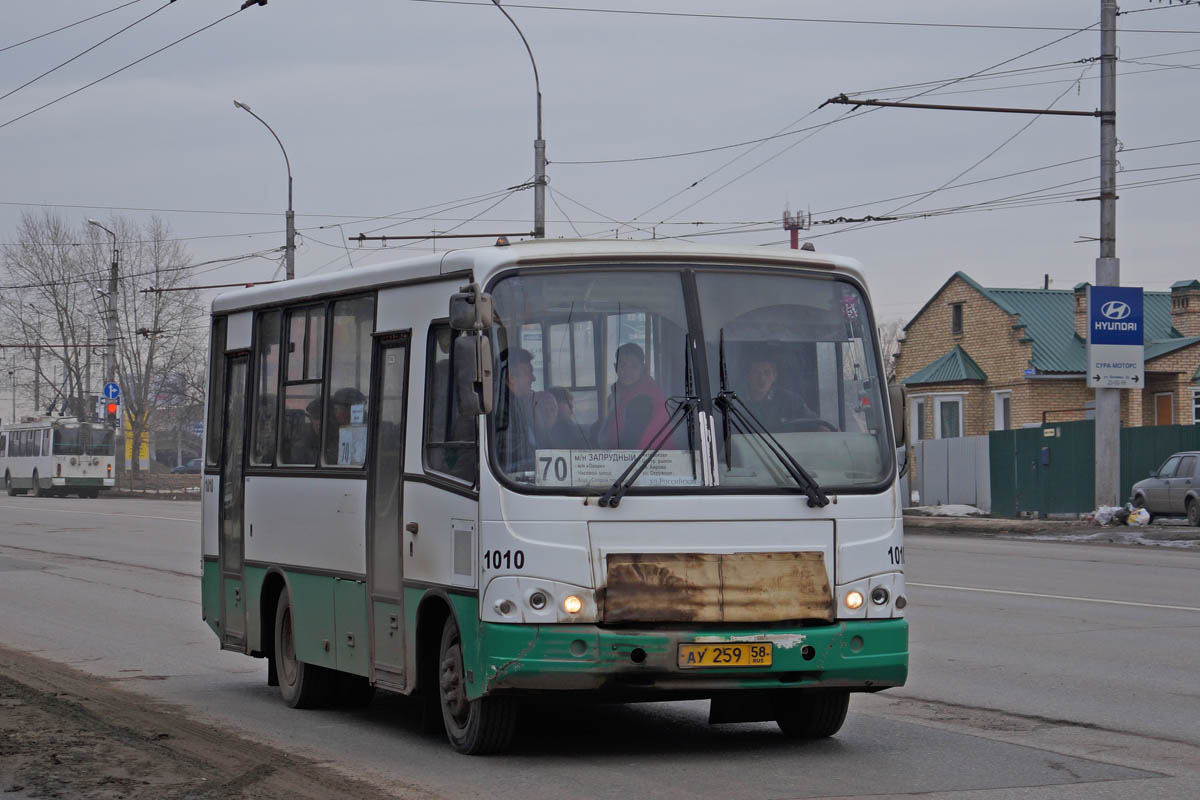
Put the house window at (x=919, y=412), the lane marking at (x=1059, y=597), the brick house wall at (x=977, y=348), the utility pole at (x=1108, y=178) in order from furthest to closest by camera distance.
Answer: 1. the house window at (x=919, y=412)
2. the brick house wall at (x=977, y=348)
3. the utility pole at (x=1108, y=178)
4. the lane marking at (x=1059, y=597)

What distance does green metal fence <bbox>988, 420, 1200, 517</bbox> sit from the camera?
117ft

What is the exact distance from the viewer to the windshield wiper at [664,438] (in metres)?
7.95

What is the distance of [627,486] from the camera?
799 cm

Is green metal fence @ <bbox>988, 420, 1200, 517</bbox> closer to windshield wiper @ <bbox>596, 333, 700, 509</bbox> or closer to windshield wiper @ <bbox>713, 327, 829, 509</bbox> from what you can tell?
windshield wiper @ <bbox>713, 327, 829, 509</bbox>

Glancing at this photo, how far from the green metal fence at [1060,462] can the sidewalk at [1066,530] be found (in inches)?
68.5

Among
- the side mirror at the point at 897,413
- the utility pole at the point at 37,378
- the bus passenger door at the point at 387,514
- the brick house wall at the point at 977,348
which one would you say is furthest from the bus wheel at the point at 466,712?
the utility pole at the point at 37,378

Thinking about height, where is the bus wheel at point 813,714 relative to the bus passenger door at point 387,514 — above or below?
below

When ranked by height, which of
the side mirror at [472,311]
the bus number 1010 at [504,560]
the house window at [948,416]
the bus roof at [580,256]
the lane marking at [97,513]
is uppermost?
the house window at [948,416]

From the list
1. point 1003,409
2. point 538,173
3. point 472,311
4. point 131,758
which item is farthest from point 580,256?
point 1003,409

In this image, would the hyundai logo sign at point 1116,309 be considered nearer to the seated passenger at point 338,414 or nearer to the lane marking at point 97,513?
the lane marking at point 97,513

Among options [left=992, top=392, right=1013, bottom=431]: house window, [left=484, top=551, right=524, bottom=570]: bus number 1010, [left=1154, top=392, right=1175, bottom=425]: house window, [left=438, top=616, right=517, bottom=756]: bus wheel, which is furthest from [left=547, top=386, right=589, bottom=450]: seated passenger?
[left=992, top=392, right=1013, bottom=431]: house window

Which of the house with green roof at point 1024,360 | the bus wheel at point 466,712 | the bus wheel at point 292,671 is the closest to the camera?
the bus wheel at point 466,712

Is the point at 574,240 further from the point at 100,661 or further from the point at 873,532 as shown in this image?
the point at 100,661

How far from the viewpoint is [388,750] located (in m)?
8.76
